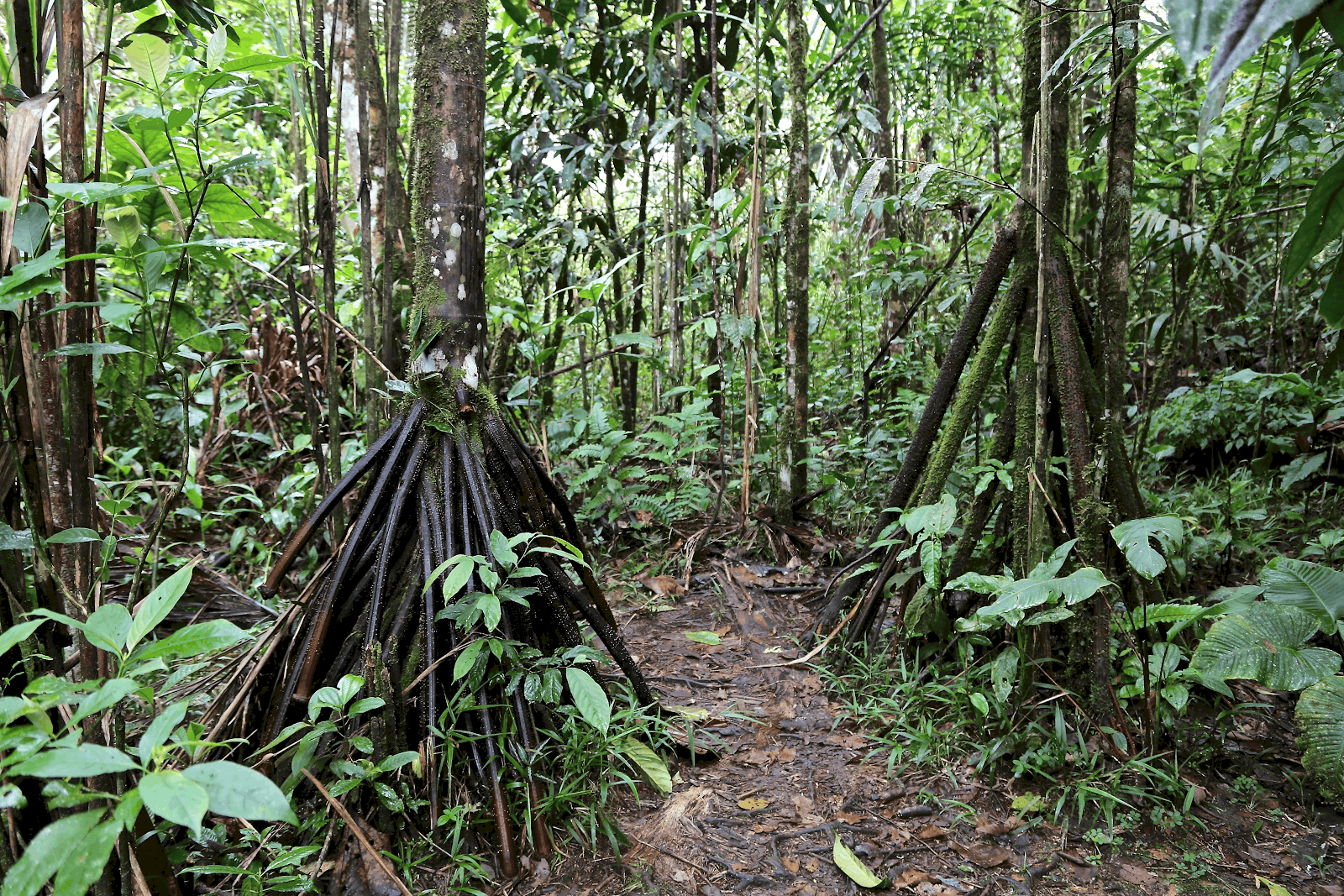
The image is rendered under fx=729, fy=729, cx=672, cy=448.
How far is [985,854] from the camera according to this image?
1881mm

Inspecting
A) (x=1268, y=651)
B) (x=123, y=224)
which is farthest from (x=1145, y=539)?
(x=123, y=224)

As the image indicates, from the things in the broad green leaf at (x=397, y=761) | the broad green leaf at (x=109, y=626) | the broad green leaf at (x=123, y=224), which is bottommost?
the broad green leaf at (x=397, y=761)

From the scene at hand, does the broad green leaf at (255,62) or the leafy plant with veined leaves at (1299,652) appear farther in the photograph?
the leafy plant with veined leaves at (1299,652)

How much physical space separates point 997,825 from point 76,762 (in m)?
2.04

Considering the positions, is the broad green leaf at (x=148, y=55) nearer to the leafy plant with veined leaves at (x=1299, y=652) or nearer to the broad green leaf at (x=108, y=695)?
the broad green leaf at (x=108, y=695)

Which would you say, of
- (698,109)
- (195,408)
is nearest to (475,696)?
(195,408)

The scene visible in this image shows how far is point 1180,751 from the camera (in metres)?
2.12

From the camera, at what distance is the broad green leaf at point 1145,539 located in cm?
176

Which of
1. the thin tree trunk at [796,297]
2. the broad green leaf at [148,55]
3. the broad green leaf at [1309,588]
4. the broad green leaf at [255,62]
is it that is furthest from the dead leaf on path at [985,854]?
the broad green leaf at [148,55]

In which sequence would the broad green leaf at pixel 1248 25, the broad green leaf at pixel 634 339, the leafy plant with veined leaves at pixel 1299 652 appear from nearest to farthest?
the broad green leaf at pixel 1248 25, the leafy plant with veined leaves at pixel 1299 652, the broad green leaf at pixel 634 339

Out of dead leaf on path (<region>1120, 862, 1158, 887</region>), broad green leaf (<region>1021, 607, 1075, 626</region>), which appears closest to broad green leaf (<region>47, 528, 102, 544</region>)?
broad green leaf (<region>1021, 607, 1075, 626</region>)

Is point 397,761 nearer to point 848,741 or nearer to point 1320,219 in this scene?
point 848,741

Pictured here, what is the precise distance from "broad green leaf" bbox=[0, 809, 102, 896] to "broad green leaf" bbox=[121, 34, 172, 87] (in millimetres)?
1319

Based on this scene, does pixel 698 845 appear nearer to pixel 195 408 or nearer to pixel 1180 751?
pixel 1180 751
